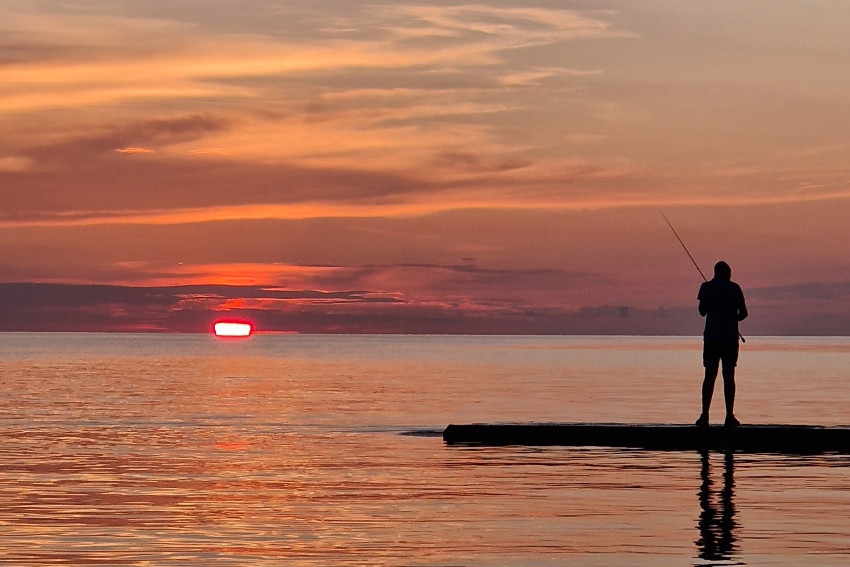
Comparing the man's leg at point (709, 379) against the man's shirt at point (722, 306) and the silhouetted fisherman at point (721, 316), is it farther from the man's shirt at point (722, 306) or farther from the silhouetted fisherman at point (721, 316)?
the man's shirt at point (722, 306)

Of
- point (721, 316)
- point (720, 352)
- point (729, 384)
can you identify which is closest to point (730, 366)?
point (720, 352)

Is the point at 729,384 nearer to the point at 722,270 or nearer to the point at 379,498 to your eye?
the point at 722,270

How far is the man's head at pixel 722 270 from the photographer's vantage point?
2095 centimetres

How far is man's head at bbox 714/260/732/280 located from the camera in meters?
21.0

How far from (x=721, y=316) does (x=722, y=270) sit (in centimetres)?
78

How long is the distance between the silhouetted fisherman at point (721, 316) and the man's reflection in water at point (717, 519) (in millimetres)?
1849

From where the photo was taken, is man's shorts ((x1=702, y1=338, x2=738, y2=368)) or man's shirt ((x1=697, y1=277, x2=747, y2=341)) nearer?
man's shirt ((x1=697, y1=277, x2=747, y2=341))

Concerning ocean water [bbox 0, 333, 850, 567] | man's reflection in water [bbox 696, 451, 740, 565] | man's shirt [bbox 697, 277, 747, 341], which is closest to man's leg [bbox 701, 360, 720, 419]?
man's shirt [bbox 697, 277, 747, 341]

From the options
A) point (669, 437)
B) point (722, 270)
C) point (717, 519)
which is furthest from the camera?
point (669, 437)

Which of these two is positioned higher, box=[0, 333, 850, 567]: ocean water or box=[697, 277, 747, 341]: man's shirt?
box=[697, 277, 747, 341]: man's shirt

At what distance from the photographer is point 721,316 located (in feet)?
70.1

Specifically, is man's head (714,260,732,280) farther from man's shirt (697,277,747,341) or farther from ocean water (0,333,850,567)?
ocean water (0,333,850,567)

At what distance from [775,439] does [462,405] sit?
61.6ft

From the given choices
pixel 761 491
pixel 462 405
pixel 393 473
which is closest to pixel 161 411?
pixel 462 405
